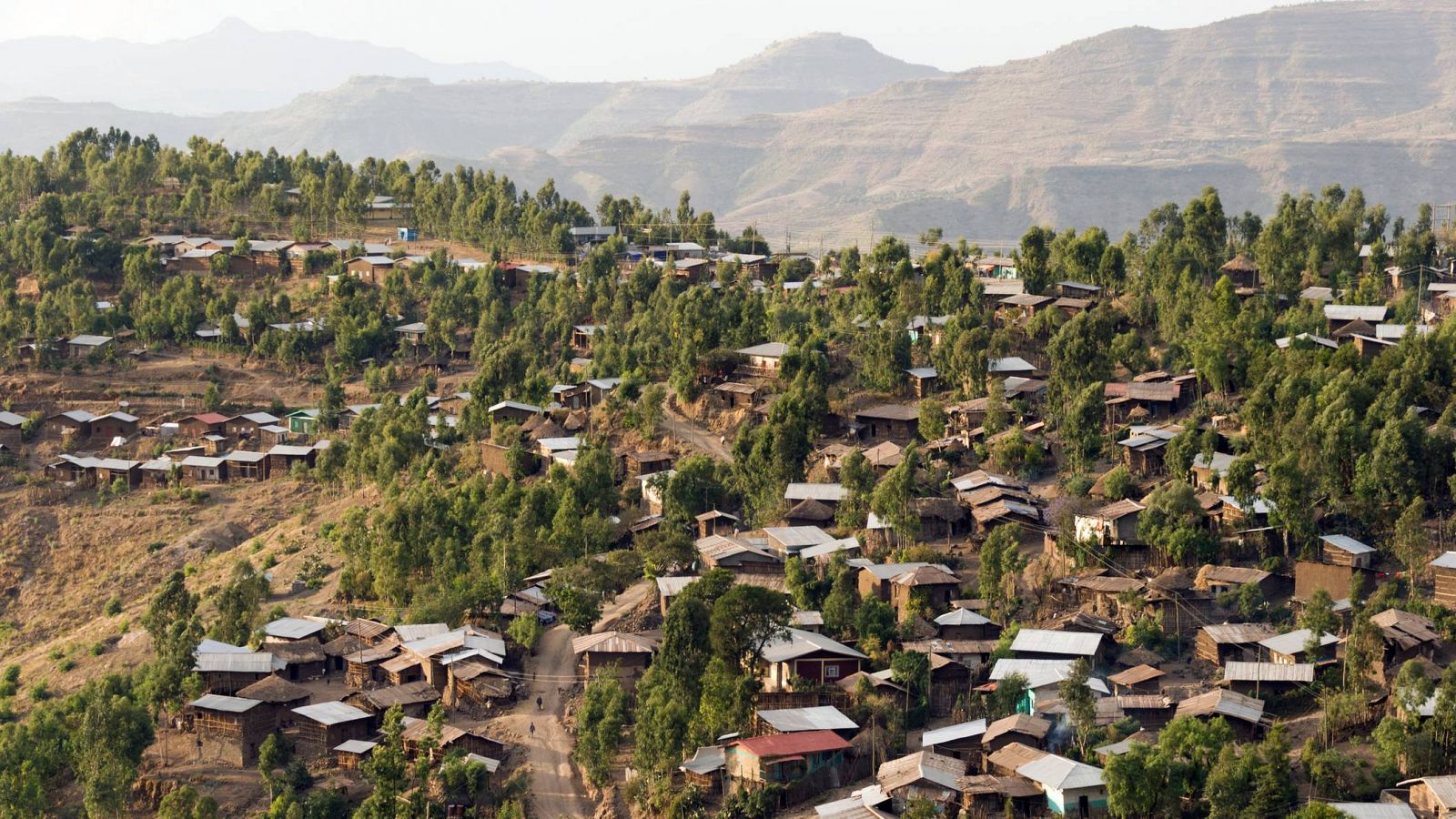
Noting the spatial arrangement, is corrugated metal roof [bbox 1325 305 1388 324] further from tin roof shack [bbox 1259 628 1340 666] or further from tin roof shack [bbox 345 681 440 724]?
tin roof shack [bbox 345 681 440 724]

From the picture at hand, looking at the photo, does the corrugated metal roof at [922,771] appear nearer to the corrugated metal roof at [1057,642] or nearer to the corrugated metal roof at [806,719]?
the corrugated metal roof at [806,719]

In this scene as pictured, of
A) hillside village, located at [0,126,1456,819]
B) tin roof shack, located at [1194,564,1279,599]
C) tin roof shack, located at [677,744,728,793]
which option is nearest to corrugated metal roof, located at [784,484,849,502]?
hillside village, located at [0,126,1456,819]

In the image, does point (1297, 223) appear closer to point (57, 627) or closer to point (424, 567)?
point (424, 567)

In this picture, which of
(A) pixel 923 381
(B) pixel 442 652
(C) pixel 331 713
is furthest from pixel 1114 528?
(C) pixel 331 713

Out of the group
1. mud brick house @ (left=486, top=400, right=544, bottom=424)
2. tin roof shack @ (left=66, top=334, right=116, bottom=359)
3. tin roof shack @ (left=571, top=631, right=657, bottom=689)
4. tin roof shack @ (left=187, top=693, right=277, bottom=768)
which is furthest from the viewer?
tin roof shack @ (left=66, top=334, right=116, bottom=359)

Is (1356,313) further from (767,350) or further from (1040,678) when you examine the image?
(1040,678)

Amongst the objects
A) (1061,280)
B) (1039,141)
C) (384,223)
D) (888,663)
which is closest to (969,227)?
(1039,141)

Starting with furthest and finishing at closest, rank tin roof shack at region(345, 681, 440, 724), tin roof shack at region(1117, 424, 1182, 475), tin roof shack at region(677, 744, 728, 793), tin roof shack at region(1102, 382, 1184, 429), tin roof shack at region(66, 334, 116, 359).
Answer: tin roof shack at region(66, 334, 116, 359) < tin roof shack at region(1102, 382, 1184, 429) < tin roof shack at region(1117, 424, 1182, 475) < tin roof shack at region(345, 681, 440, 724) < tin roof shack at region(677, 744, 728, 793)

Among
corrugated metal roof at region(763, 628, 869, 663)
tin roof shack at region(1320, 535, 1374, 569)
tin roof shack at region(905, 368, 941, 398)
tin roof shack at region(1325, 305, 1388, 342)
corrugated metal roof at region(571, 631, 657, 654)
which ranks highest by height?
tin roof shack at region(1325, 305, 1388, 342)
